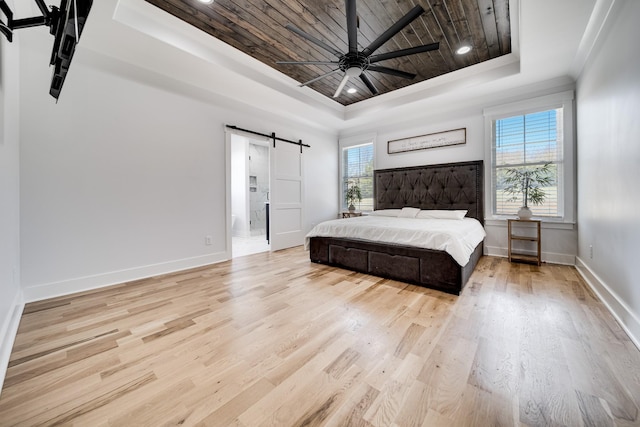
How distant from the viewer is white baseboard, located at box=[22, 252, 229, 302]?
238 centimetres

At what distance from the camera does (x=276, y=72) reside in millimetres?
3486

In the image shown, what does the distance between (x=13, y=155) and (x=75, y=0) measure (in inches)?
78.3

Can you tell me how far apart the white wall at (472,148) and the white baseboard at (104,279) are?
398cm

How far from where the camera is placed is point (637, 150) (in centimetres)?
166

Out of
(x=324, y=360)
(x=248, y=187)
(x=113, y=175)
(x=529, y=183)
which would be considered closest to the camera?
(x=324, y=360)

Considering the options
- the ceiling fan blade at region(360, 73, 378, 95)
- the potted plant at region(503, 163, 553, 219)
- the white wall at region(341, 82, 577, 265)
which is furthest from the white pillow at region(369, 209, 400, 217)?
the ceiling fan blade at region(360, 73, 378, 95)

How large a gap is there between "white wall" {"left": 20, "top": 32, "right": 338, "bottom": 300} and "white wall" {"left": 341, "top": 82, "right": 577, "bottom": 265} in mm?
3069

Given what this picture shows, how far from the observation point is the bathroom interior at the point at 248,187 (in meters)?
6.48

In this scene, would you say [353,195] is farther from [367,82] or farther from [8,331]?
[8,331]

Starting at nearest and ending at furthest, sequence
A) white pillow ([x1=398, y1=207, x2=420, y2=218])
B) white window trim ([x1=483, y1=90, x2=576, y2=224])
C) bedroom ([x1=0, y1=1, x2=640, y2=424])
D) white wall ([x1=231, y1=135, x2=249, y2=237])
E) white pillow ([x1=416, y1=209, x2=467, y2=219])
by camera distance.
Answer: bedroom ([x1=0, y1=1, x2=640, y2=424])
white window trim ([x1=483, y1=90, x2=576, y2=224])
white pillow ([x1=416, y1=209, x2=467, y2=219])
white pillow ([x1=398, y1=207, x2=420, y2=218])
white wall ([x1=231, y1=135, x2=249, y2=237])

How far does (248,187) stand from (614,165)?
20.3 ft

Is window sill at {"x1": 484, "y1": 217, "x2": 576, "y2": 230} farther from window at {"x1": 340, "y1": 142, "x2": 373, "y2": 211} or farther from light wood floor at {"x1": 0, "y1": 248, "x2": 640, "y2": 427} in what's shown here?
window at {"x1": 340, "y1": 142, "x2": 373, "y2": 211}

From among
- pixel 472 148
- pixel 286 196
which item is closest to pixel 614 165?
pixel 472 148

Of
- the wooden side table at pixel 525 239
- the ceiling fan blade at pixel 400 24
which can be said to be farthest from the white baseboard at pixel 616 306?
the ceiling fan blade at pixel 400 24
